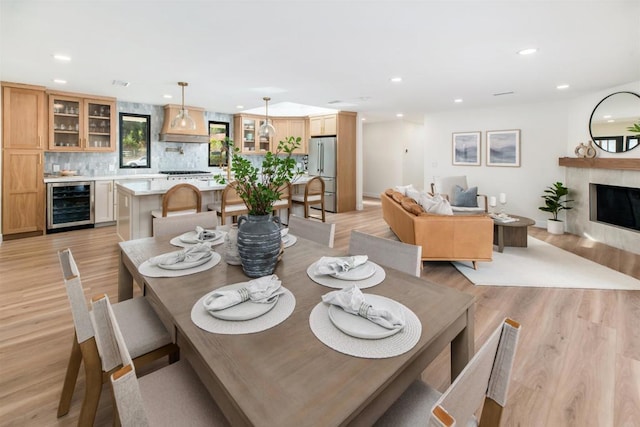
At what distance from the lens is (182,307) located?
45.4 inches

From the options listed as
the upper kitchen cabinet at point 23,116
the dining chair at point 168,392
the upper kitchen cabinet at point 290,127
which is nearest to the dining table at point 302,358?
the dining chair at point 168,392

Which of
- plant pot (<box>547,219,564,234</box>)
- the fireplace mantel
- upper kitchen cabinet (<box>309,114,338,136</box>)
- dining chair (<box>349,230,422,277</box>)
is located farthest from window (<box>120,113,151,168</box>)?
the fireplace mantel

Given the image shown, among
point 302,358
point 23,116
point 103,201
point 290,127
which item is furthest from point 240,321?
point 290,127

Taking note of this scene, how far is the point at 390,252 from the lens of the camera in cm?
172

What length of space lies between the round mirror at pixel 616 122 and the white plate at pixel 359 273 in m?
5.11

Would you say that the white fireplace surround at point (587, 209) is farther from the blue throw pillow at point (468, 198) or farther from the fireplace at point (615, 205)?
the blue throw pillow at point (468, 198)

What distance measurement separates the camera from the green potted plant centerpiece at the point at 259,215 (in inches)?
56.2

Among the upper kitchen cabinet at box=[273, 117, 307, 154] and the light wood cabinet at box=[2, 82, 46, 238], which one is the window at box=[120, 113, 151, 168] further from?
the upper kitchen cabinet at box=[273, 117, 307, 154]

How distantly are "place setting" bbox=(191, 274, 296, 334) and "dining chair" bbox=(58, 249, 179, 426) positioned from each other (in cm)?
37

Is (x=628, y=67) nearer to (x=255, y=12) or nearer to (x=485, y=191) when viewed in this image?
(x=485, y=191)

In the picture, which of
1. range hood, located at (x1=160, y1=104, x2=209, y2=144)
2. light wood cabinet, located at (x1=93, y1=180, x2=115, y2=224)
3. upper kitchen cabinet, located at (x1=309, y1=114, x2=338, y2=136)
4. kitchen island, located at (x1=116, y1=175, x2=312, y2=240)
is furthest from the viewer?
upper kitchen cabinet, located at (x1=309, y1=114, x2=338, y2=136)

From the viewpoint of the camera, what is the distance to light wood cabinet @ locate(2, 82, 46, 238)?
4723mm

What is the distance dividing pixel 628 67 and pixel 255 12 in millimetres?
4340

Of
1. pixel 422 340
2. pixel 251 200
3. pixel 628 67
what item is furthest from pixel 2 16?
pixel 628 67
